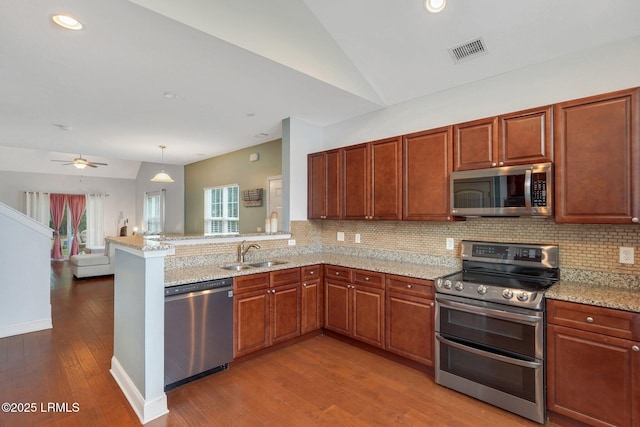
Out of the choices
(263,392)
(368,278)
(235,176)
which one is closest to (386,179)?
(368,278)

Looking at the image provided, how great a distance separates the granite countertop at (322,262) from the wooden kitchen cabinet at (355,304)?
0.39 feet

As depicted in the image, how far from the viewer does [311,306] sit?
362 cm

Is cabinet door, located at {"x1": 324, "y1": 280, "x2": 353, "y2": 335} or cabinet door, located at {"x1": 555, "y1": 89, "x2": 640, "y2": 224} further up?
cabinet door, located at {"x1": 555, "y1": 89, "x2": 640, "y2": 224}

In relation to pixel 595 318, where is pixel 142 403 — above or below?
below

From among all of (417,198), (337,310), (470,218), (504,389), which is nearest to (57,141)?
(337,310)

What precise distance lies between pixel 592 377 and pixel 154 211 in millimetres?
10588

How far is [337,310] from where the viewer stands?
3.56 meters

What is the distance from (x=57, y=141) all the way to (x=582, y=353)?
752 cm

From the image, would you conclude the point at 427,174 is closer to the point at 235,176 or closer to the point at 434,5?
the point at 434,5

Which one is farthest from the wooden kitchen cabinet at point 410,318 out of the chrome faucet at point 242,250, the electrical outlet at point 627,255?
the chrome faucet at point 242,250

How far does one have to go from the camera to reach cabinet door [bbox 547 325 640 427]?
6.22 ft

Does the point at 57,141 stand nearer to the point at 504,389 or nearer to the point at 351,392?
the point at 351,392

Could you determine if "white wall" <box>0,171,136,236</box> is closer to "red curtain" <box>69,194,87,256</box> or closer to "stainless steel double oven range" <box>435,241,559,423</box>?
"red curtain" <box>69,194,87,256</box>

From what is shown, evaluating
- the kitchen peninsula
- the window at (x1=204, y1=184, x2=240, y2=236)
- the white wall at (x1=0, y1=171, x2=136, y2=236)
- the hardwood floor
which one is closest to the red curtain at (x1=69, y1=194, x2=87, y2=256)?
the white wall at (x1=0, y1=171, x2=136, y2=236)
